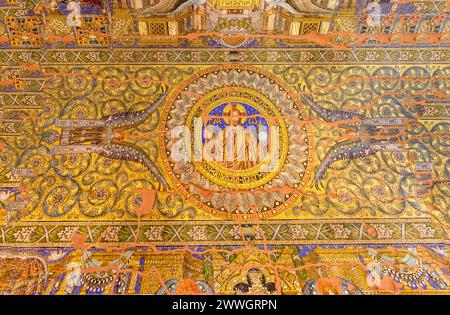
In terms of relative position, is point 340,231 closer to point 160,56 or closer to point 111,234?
point 111,234

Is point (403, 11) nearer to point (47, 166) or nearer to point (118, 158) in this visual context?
point (118, 158)

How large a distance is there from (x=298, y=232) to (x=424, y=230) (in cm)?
145

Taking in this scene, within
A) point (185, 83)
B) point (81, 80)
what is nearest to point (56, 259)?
point (81, 80)

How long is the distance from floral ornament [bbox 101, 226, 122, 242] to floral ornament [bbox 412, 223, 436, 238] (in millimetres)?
3403

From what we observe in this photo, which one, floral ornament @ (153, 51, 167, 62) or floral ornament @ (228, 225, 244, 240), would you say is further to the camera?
floral ornament @ (153, 51, 167, 62)

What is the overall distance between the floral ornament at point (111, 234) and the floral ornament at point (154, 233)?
318 millimetres

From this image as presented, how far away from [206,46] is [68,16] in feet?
5.61

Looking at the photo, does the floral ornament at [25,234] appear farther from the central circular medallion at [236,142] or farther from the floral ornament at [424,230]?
the floral ornament at [424,230]

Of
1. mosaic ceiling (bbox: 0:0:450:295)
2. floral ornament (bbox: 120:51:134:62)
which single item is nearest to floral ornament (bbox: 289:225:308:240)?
mosaic ceiling (bbox: 0:0:450:295)

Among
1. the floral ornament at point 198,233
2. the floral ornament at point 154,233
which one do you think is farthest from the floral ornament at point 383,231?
the floral ornament at point 154,233

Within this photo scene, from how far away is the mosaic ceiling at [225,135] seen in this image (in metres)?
3.49

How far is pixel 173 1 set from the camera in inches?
146

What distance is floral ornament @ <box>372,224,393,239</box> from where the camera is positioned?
3541mm

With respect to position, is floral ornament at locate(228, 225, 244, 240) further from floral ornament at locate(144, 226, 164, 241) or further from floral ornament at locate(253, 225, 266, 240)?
floral ornament at locate(144, 226, 164, 241)
